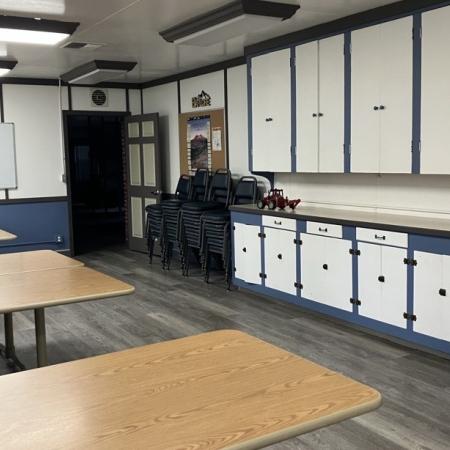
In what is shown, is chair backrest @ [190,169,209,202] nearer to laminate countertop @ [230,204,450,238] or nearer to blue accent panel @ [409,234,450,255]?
laminate countertop @ [230,204,450,238]

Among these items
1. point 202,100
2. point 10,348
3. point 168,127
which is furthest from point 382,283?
point 168,127

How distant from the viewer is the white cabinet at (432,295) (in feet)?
13.3

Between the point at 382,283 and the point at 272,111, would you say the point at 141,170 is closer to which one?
the point at 272,111

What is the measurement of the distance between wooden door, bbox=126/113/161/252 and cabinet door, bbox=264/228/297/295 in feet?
10.2

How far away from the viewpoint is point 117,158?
A: 42.9 feet

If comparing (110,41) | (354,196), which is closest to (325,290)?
(354,196)

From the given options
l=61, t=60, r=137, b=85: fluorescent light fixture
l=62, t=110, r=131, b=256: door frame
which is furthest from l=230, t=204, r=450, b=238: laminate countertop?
l=62, t=110, r=131, b=256: door frame

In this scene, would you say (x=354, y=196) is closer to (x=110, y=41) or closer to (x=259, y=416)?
(x=110, y=41)

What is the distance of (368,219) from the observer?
15.7 ft

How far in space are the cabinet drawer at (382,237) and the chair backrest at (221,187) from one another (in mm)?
2510

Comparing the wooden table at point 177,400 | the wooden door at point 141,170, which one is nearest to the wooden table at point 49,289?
the wooden table at point 177,400

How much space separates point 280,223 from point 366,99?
1.38m

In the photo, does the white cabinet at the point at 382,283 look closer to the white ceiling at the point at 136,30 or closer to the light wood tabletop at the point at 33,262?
the white ceiling at the point at 136,30

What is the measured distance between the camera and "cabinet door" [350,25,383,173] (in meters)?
4.81
